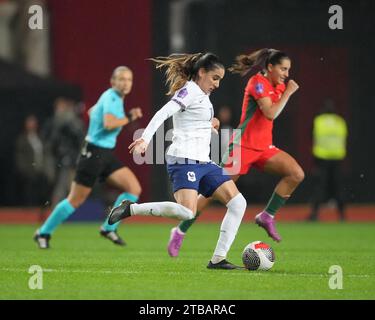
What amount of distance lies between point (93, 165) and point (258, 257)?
13.1 feet

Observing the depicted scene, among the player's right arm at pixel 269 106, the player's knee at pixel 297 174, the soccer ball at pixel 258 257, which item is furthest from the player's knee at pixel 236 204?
the player's knee at pixel 297 174

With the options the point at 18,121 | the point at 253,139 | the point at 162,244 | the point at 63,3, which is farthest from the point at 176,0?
the point at 253,139

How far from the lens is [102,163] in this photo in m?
14.5

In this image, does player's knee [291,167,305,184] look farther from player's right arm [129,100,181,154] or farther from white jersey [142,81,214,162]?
player's right arm [129,100,181,154]

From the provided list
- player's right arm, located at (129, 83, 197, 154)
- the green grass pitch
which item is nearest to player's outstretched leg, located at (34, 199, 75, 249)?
the green grass pitch

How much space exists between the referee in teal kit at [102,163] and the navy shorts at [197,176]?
3295 millimetres

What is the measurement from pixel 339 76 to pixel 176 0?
395cm

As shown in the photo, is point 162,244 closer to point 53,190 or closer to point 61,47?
point 53,190

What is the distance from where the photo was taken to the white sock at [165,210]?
35.5ft

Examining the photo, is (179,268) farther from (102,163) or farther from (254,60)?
(102,163)

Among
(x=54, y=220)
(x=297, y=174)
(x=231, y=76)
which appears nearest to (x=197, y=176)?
(x=297, y=174)

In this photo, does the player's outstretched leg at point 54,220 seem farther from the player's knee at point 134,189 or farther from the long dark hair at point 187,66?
the long dark hair at point 187,66

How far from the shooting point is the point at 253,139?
13109 millimetres

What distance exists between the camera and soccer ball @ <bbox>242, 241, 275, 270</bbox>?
434 inches
